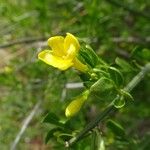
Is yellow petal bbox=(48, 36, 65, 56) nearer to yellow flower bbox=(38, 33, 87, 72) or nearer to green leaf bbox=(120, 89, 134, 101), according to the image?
yellow flower bbox=(38, 33, 87, 72)

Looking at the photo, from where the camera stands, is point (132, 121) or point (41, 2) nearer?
point (41, 2)

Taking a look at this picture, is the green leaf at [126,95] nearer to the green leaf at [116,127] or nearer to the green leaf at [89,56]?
the green leaf at [89,56]

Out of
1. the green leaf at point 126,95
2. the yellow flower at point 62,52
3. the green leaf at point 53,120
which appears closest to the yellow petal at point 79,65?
the yellow flower at point 62,52

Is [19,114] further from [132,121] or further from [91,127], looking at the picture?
[91,127]

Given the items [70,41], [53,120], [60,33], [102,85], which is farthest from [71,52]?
[60,33]

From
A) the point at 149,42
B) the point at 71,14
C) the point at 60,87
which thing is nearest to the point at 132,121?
the point at 149,42

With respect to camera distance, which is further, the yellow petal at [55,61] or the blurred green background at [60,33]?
the blurred green background at [60,33]

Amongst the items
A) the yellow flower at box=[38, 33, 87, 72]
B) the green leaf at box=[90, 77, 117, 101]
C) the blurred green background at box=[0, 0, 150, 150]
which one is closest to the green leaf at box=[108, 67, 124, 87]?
the green leaf at box=[90, 77, 117, 101]

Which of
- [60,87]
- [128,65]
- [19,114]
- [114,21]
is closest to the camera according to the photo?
[128,65]
